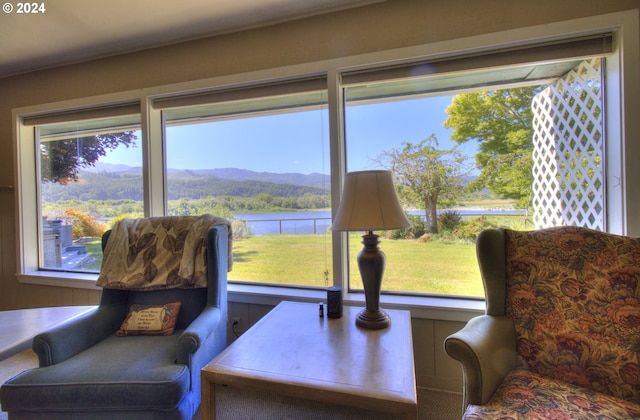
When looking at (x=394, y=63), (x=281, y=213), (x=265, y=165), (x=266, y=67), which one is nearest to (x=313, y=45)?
(x=266, y=67)

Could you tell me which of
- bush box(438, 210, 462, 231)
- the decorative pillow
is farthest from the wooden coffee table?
bush box(438, 210, 462, 231)

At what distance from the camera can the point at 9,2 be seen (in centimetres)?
183

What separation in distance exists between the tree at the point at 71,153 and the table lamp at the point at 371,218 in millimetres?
2303

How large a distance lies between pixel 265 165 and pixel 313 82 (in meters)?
0.68

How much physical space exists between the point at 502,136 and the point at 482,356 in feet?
4.29

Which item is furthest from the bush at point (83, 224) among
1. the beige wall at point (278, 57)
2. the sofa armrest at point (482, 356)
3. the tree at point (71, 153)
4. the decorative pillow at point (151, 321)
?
the sofa armrest at point (482, 356)

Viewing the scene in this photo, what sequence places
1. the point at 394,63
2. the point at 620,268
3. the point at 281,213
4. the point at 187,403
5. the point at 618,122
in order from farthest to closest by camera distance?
the point at 281,213, the point at 394,63, the point at 618,122, the point at 187,403, the point at 620,268

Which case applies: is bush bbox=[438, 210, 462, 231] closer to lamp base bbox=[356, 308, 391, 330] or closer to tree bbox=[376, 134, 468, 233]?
tree bbox=[376, 134, 468, 233]

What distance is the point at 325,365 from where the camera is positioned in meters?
1.07

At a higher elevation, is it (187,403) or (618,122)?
(618,122)

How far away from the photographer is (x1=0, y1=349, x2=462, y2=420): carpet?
1.57 meters

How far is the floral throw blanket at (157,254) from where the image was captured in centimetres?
176

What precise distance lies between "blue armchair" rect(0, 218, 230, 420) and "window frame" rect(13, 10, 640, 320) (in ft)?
1.98

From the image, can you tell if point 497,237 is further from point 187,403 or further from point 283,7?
point 283,7
